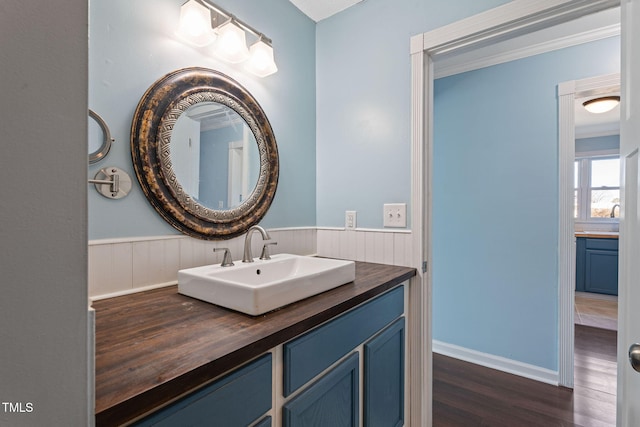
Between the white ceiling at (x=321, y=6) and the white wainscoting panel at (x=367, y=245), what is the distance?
130cm

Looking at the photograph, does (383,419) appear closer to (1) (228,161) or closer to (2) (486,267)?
(1) (228,161)

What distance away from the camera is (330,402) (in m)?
0.96

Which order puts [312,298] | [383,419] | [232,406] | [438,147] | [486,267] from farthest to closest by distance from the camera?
[438,147] → [486,267] → [383,419] → [312,298] → [232,406]

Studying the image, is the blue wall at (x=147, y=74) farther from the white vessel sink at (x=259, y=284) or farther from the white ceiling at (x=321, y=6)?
the white vessel sink at (x=259, y=284)

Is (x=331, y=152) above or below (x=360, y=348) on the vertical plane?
above

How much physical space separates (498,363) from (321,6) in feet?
8.83

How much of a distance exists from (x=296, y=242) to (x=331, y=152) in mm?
584

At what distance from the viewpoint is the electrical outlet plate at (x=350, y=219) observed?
69.4 inches

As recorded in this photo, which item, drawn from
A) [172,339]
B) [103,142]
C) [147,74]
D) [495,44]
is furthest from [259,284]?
[495,44]

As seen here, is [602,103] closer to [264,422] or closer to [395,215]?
[395,215]

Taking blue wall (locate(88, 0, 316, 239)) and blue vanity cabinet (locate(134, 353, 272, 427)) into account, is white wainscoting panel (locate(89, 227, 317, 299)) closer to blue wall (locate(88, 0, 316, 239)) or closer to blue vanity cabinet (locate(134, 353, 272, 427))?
blue wall (locate(88, 0, 316, 239))

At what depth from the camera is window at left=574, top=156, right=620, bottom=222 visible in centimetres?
445

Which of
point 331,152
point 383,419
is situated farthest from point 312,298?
point 331,152
